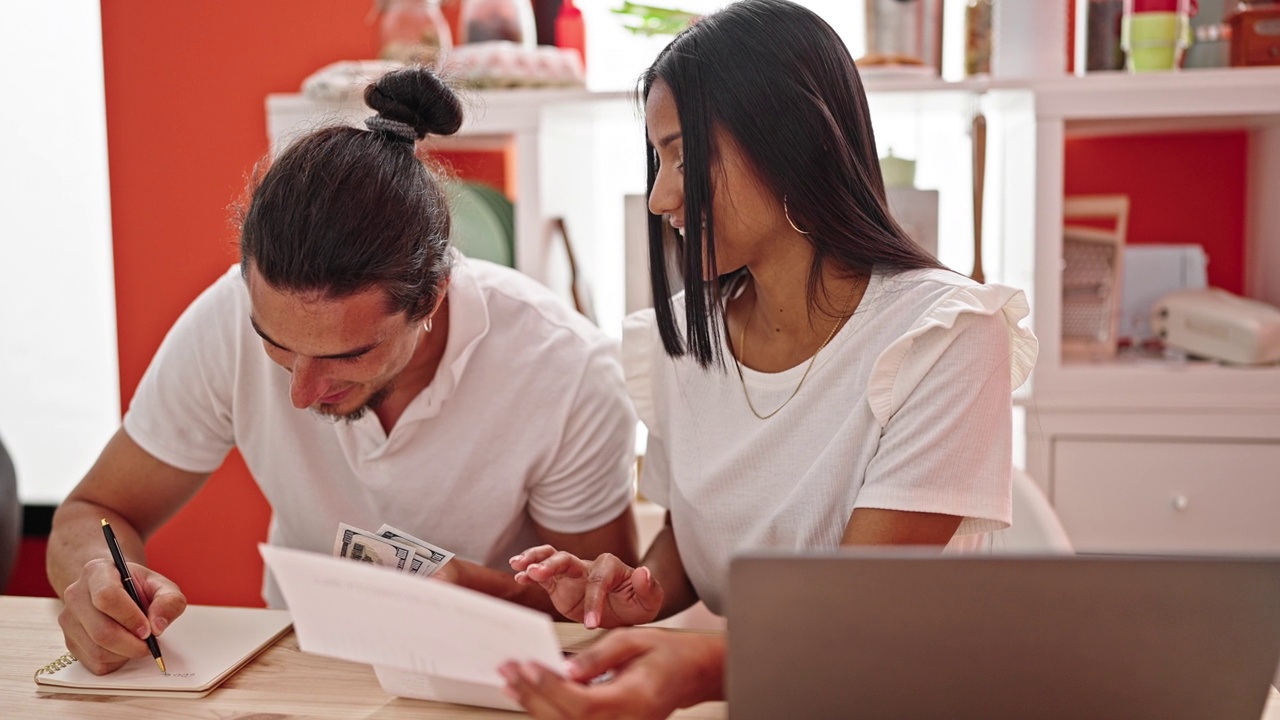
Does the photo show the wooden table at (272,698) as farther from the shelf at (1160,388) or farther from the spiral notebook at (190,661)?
the shelf at (1160,388)

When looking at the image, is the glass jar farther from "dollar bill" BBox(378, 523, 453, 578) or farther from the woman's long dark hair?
"dollar bill" BBox(378, 523, 453, 578)

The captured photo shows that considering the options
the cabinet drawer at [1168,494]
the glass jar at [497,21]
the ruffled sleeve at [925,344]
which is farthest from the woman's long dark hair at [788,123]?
the glass jar at [497,21]

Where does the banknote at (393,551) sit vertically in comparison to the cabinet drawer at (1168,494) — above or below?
above

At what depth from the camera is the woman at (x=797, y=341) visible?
1.12 m

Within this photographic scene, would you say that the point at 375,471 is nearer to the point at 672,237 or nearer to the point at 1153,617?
the point at 672,237

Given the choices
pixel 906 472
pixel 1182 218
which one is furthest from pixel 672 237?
pixel 1182 218

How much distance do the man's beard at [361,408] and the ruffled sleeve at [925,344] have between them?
596mm

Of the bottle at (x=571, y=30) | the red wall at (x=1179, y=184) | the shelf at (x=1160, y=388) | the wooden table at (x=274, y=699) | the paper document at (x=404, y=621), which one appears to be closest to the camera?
the paper document at (x=404, y=621)

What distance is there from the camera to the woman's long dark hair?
1159 millimetres

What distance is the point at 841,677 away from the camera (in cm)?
79

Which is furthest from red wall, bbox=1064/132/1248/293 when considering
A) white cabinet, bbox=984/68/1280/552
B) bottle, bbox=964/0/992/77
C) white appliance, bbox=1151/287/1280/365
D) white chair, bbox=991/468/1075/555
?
white chair, bbox=991/468/1075/555

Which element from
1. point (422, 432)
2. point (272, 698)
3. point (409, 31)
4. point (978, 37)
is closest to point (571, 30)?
point (409, 31)

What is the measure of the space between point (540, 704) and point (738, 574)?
0.57 feet

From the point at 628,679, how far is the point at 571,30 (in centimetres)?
180
